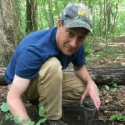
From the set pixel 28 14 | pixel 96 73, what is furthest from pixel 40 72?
pixel 28 14

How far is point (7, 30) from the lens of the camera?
15.3ft

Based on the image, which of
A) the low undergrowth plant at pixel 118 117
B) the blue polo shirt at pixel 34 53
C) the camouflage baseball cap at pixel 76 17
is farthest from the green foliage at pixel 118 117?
the camouflage baseball cap at pixel 76 17

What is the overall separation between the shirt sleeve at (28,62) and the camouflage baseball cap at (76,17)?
358mm

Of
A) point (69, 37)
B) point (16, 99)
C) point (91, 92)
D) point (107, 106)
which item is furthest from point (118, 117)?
point (16, 99)

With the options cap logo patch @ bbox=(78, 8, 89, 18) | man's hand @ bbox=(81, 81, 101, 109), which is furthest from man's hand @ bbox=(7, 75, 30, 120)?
man's hand @ bbox=(81, 81, 101, 109)

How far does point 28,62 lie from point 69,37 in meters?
0.40

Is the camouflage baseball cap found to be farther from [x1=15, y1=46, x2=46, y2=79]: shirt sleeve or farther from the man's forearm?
the man's forearm

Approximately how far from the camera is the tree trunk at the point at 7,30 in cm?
464

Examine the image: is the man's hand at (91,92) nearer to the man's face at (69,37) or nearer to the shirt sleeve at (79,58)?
the shirt sleeve at (79,58)

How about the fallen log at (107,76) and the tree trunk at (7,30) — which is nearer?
the fallen log at (107,76)

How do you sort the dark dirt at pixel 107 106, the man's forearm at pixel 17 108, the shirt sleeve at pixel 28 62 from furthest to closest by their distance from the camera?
the dark dirt at pixel 107 106
the shirt sleeve at pixel 28 62
the man's forearm at pixel 17 108

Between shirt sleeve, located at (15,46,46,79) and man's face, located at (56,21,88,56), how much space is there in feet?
0.66

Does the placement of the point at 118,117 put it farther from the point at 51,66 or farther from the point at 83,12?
the point at 83,12

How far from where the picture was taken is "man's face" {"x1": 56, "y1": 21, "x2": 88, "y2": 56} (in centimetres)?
215
